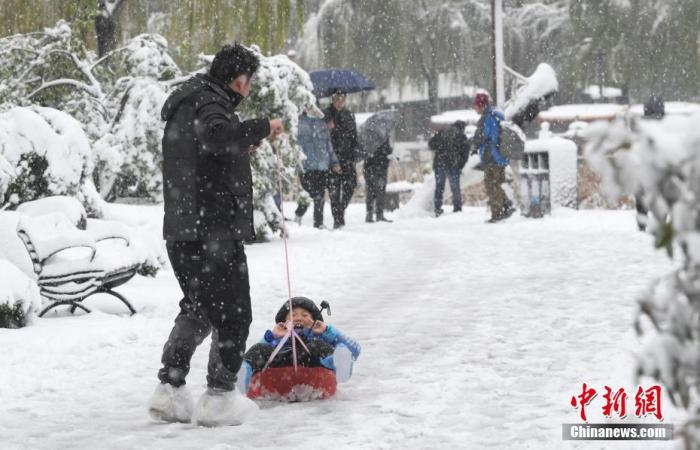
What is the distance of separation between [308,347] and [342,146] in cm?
1204

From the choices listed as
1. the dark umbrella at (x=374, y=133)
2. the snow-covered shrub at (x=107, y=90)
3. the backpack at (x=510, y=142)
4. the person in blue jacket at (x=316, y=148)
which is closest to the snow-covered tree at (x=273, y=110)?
the snow-covered shrub at (x=107, y=90)

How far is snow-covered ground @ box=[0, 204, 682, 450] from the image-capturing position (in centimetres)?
478

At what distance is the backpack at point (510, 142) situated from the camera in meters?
17.7

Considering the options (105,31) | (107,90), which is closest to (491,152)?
(107,90)

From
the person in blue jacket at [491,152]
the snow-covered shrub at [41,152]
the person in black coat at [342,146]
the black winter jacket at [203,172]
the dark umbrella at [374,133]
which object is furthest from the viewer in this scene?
the dark umbrella at [374,133]

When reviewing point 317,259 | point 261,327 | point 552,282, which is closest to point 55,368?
point 261,327

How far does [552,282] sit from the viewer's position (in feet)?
32.5

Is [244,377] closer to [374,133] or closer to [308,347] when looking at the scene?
[308,347]

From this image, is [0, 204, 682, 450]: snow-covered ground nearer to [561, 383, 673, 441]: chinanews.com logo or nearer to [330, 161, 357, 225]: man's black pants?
[561, 383, 673, 441]: chinanews.com logo

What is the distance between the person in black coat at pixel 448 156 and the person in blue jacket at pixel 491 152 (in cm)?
232

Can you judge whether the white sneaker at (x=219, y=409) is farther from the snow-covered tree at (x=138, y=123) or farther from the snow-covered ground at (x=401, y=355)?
the snow-covered tree at (x=138, y=123)

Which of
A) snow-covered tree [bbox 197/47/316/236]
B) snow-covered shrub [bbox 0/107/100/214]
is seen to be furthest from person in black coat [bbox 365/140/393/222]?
snow-covered shrub [bbox 0/107/100/214]

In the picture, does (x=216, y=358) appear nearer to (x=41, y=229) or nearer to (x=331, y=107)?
(x=41, y=229)

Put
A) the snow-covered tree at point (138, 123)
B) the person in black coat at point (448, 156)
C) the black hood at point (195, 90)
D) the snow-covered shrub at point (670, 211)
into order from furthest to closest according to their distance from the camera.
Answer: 1. the person in black coat at point (448, 156)
2. the snow-covered tree at point (138, 123)
3. the black hood at point (195, 90)
4. the snow-covered shrub at point (670, 211)
